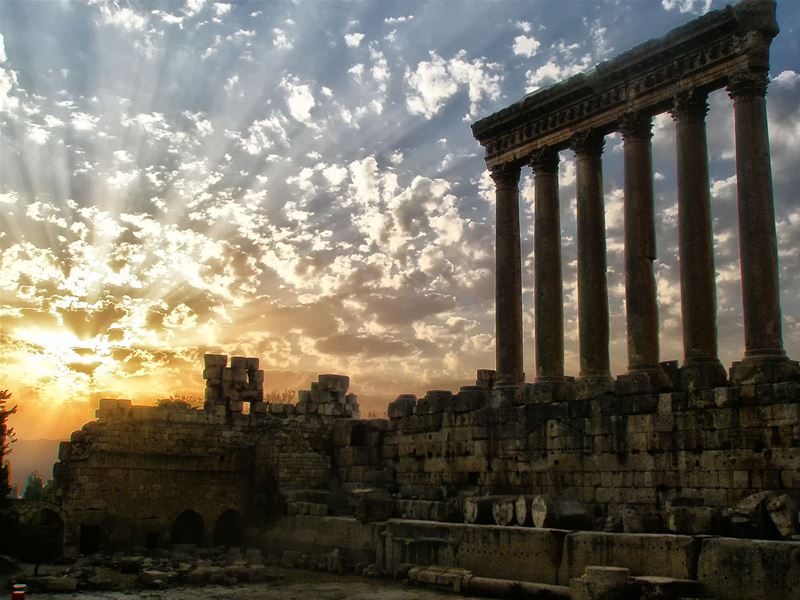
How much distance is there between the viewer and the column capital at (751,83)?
19281 millimetres

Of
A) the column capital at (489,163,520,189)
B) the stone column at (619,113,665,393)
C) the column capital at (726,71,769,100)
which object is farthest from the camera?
the column capital at (489,163,520,189)

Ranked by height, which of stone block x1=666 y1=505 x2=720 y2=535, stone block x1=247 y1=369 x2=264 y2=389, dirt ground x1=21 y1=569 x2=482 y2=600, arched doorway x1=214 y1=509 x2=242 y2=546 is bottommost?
dirt ground x1=21 y1=569 x2=482 y2=600

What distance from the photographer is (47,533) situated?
1016 inches

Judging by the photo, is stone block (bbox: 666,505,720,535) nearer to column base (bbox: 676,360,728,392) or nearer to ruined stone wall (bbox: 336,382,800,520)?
ruined stone wall (bbox: 336,382,800,520)

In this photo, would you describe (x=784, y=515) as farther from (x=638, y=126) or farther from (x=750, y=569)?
(x=638, y=126)

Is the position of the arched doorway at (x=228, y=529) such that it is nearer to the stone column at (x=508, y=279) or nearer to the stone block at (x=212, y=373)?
the stone block at (x=212, y=373)

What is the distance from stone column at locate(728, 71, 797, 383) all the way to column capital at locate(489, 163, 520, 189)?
7403 mm

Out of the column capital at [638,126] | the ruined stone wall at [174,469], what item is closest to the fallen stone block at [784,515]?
the column capital at [638,126]

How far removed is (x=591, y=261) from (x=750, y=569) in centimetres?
1118

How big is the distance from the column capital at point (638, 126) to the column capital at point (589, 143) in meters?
1.19

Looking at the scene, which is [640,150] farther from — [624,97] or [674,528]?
[674,528]

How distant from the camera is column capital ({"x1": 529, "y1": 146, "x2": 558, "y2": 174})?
81.4ft

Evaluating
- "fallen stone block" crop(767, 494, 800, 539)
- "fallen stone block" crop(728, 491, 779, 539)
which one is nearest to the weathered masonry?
"fallen stone block" crop(728, 491, 779, 539)

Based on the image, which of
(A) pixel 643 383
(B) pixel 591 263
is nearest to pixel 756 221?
(A) pixel 643 383
